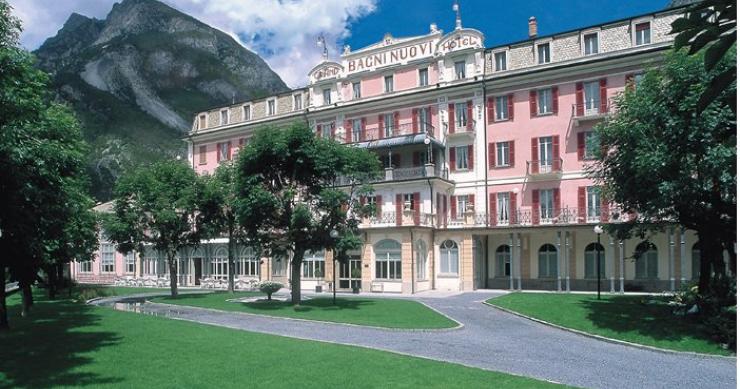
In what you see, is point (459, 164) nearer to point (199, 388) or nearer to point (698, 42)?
point (199, 388)

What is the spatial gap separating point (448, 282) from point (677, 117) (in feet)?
69.6

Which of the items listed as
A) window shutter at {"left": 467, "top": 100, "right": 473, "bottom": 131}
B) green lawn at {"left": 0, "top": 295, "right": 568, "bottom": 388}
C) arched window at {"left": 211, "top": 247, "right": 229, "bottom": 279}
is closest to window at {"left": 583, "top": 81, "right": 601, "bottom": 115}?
window shutter at {"left": 467, "top": 100, "right": 473, "bottom": 131}

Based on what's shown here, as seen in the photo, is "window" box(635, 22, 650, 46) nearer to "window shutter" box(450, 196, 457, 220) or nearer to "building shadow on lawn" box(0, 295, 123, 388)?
"window shutter" box(450, 196, 457, 220)

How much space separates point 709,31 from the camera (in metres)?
2.29

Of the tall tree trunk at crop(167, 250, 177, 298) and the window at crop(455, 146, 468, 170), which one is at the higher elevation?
the window at crop(455, 146, 468, 170)

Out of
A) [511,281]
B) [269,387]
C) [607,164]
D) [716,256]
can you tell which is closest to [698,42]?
[269,387]

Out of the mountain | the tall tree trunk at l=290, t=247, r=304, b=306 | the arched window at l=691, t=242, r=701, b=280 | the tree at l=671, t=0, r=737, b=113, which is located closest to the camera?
the tree at l=671, t=0, r=737, b=113

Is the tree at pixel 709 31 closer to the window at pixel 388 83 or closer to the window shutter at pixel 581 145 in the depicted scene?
the window shutter at pixel 581 145

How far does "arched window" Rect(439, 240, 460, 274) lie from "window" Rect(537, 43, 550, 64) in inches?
482

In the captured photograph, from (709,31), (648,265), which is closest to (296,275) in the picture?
(648,265)

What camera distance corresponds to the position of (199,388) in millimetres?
9844

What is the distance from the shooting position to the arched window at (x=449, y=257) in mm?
36969

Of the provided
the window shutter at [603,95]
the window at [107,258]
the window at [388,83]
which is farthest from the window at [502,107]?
the window at [107,258]

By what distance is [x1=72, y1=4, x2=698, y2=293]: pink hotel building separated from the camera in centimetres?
3288
